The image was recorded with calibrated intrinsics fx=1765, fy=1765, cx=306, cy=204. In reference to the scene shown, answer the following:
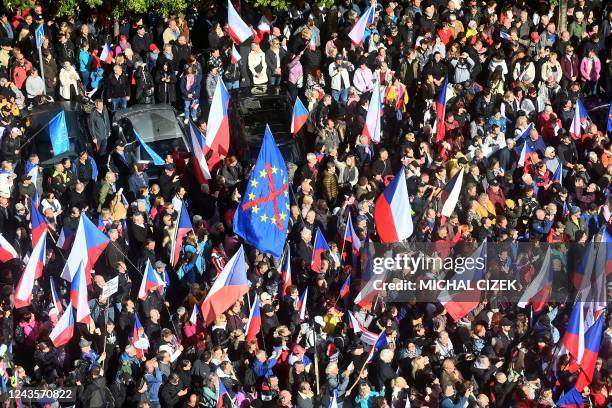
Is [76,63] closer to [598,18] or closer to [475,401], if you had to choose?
[598,18]

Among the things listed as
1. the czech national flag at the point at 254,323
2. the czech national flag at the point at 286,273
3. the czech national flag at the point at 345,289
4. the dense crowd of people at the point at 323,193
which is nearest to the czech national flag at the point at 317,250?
the dense crowd of people at the point at 323,193

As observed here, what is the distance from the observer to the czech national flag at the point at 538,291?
24953mm

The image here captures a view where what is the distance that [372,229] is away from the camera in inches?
1024

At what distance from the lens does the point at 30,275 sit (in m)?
24.2

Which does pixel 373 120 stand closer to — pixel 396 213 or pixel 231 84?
pixel 231 84

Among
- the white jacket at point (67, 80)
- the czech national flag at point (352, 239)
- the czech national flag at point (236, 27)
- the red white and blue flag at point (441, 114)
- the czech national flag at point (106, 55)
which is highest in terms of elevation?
the czech national flag at point (236, 27)

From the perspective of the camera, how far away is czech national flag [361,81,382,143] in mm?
28812

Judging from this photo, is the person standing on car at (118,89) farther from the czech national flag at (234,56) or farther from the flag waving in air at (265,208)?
the flag waving in air at (265,208)

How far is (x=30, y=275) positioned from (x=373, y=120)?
724 cm

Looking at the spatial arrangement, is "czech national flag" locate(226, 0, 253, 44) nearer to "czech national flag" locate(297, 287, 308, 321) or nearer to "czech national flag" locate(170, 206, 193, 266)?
"czech national flag" locate(170, 206, 193, 266)

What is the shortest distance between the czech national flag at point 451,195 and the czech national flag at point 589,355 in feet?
12.8

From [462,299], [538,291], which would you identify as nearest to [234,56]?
[462,299]

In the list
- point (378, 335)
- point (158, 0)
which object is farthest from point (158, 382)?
point (158, 0)

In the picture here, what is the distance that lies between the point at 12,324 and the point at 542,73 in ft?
38.2
